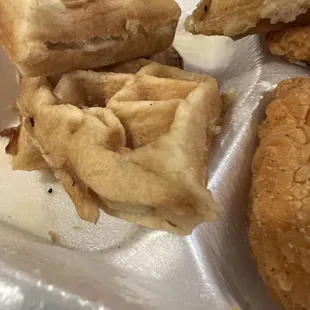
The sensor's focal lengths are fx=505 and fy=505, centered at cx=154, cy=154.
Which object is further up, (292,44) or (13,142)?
(292,44)

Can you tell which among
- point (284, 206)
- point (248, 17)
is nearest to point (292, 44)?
point (248, 17)

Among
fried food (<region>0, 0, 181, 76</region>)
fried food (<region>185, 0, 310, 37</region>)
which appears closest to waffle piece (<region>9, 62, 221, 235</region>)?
fried food (<region>0, 0, 181, 76</region>)

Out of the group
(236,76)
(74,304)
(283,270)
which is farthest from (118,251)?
(236,76)

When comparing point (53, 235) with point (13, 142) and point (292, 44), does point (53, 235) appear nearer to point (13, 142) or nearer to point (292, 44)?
point (13, 142)

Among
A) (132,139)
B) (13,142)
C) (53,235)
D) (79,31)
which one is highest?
(79,31)

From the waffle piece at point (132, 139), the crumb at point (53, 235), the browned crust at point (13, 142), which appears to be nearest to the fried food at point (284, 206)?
the waffle piece at point (132, 139)
